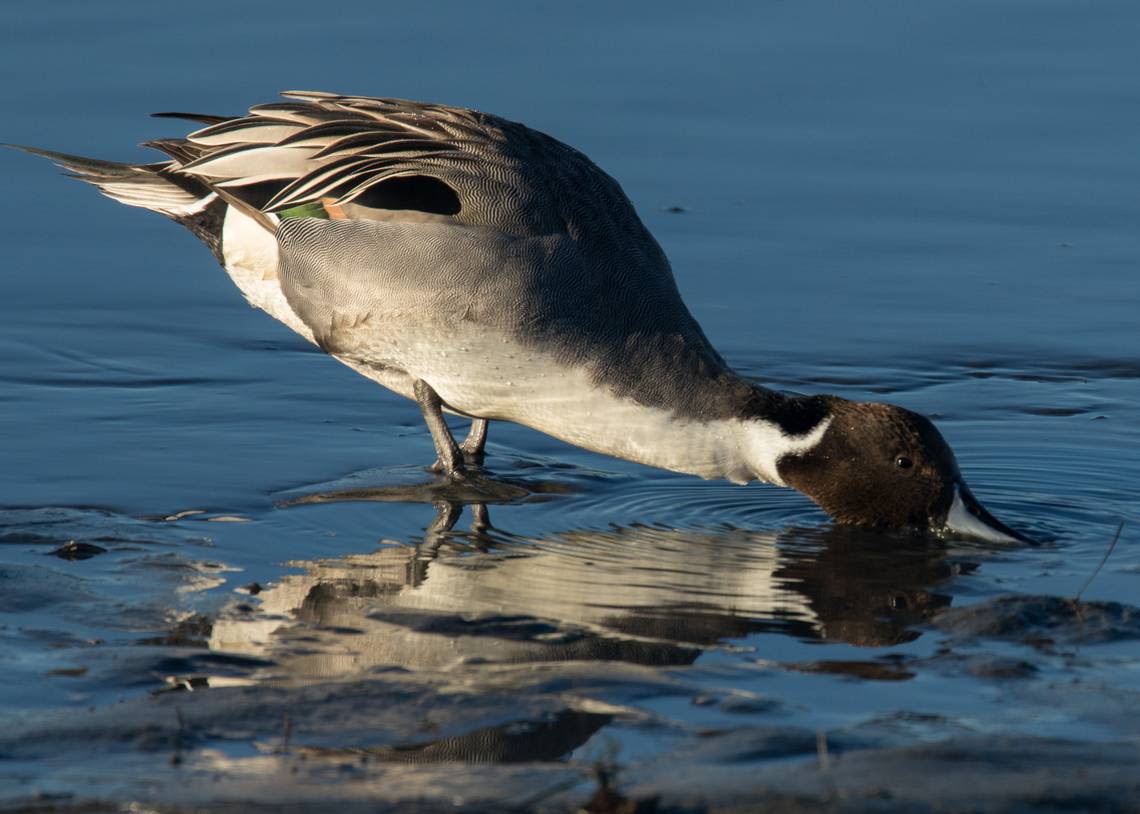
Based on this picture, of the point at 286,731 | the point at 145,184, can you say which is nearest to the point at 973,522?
the point at 286,731

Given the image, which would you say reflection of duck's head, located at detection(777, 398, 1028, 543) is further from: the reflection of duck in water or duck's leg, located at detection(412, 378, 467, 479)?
duck's leg, located at detection(412, 378, 467, 479)

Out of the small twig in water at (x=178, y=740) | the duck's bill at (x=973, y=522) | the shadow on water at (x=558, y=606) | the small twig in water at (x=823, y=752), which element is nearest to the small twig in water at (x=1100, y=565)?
the duck's bill at (x=973, y=522)

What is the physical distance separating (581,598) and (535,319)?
1262mm

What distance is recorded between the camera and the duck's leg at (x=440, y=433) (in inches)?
251

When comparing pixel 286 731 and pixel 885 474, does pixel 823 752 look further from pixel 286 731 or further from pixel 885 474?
pixel 885 474

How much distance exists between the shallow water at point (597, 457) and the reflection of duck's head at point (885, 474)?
Answer: 10 centimetres

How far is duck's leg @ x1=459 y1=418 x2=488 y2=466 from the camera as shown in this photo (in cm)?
668

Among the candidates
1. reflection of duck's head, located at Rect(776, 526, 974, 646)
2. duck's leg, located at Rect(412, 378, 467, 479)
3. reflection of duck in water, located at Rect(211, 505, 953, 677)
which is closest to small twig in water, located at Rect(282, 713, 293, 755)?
reflection of duck in water, located at Rect(211, 505, 953, 677)

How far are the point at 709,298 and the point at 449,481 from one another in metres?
2.51

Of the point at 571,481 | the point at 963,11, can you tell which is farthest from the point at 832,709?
the point at 963,11

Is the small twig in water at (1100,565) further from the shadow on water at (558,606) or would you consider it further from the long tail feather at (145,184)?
the long tail feather at (145,184)

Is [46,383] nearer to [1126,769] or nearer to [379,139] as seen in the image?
[379,139]

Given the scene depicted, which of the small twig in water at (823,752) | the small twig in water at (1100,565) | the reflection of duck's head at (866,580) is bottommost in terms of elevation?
the small twig in water at (823,752)

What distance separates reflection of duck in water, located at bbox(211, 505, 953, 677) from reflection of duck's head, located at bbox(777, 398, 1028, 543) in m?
0.13
